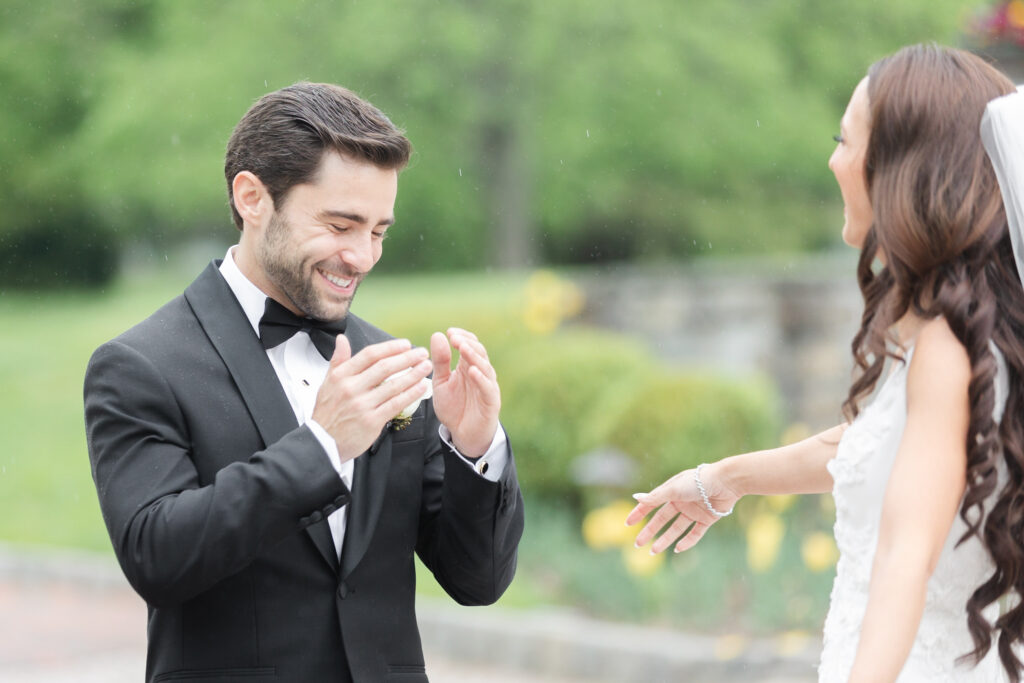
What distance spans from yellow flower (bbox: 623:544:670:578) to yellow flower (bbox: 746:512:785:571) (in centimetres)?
50

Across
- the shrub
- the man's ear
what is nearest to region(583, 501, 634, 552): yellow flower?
the man's ear

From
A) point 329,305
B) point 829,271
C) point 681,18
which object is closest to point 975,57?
point 329,305

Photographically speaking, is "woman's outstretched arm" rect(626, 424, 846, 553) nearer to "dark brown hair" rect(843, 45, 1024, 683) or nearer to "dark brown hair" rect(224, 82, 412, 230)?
"dark brown hair" rect(843, 45, 1024, 683)

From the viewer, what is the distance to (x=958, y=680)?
2076 millimetres

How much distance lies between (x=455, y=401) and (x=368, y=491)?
0.24 metres

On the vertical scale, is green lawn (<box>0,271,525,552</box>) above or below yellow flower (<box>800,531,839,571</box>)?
above

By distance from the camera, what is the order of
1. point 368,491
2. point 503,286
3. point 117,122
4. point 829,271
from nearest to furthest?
1. point 368,491
2. point 829,271
3. point 503,286
4. point 117,122

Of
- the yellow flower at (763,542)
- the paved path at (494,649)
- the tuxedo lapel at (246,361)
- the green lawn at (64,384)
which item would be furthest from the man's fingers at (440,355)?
the green lawn at (64,384)

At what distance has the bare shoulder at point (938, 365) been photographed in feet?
6.11

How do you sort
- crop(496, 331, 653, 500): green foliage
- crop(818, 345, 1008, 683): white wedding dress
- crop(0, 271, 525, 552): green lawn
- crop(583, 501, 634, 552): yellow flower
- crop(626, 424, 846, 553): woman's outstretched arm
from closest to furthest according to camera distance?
crop(818, 345, 1008, 683): white wedding dress, crop(626, 424, 846, 553): woman's outstretched arm, crop(583, 501, 634, 552): yellow flower, crop(496, 331, 653, 500): green foliage, crop(0, 271, 525, 552): green lawn

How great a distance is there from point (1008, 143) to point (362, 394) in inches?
44.9

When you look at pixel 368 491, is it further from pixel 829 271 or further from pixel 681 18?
pixel 681 18

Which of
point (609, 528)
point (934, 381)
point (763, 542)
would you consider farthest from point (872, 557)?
point (609, 528)

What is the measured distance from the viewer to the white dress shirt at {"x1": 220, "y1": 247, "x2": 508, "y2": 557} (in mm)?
2326
